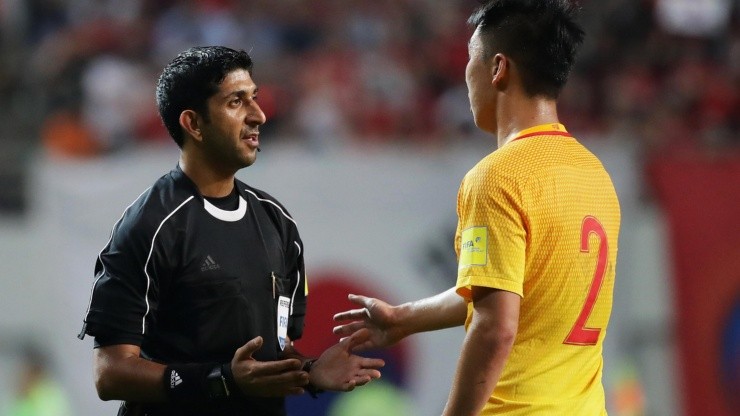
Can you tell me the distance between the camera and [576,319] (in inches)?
123

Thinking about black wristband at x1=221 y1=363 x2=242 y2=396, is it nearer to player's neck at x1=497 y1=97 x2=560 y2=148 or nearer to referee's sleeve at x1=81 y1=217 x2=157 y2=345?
referee's sleeve at x1=81 y1=217 x2=157 y2=345

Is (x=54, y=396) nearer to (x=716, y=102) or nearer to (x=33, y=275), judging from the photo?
(x=33, y=275)

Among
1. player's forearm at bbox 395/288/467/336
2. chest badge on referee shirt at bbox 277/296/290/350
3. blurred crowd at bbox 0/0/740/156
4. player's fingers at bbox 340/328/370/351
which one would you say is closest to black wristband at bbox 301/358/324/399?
player's fingers at bbox 340/328/370/351

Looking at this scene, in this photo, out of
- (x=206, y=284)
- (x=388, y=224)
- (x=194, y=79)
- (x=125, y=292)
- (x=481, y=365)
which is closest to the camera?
(x=481, y=365)

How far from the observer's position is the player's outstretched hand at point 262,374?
3.14 metres

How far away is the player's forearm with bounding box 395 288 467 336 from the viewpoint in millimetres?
3574

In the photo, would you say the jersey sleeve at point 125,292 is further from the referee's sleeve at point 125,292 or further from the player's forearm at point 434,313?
the player's forearm at point 434,313

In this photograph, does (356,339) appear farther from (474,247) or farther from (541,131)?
(541,131)

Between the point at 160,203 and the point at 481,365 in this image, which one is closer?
the point at 481,365

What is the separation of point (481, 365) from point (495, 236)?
35 centimetres

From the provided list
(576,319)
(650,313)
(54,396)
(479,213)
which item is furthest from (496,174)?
(54,396)

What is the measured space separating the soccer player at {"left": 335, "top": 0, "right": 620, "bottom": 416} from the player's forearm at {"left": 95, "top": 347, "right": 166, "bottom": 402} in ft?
2.92

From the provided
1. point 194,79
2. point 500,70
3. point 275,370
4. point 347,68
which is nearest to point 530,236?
point 500,70

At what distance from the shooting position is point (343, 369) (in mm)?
3334
